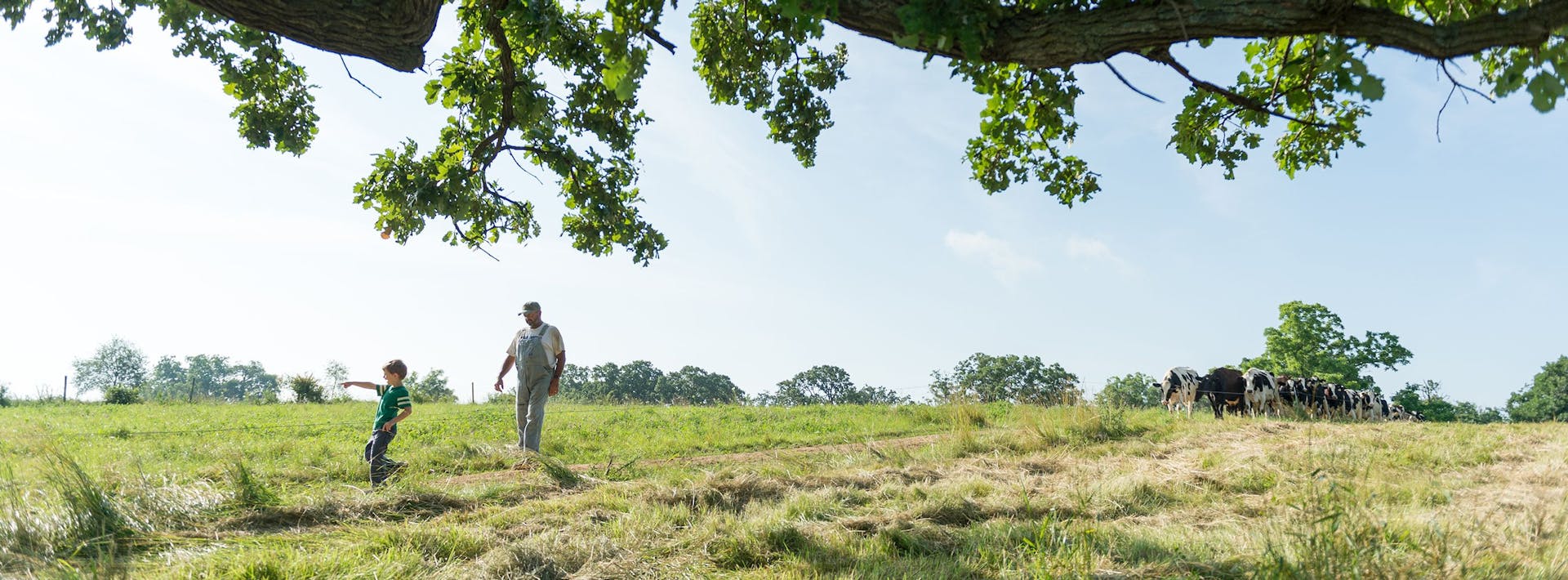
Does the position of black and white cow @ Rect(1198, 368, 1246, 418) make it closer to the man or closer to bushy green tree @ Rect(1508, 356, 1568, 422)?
the man

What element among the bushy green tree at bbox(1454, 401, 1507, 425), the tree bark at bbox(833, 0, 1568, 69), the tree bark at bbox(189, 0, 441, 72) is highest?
the tree bark at bbox(189, 0, 441, 72)

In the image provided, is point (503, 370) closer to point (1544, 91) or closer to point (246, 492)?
point (246, 492)

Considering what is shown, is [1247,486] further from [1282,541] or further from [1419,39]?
[1419,39]

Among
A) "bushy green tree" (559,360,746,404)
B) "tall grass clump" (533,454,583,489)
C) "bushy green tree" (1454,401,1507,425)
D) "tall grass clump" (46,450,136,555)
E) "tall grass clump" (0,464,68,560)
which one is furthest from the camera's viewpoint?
"bushy green tree" (559,360,746,404)

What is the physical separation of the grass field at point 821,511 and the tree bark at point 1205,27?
7.81 feet

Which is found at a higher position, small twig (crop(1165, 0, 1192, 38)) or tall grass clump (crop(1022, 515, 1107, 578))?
small twig (crop(1165, 0, 1192, 38))

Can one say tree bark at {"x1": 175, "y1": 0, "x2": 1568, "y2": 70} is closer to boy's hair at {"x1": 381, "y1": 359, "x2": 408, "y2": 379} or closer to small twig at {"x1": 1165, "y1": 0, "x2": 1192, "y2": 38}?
small twig at {"x1": 1165, "y1": 0, "x2": 1192, "y2": 38}

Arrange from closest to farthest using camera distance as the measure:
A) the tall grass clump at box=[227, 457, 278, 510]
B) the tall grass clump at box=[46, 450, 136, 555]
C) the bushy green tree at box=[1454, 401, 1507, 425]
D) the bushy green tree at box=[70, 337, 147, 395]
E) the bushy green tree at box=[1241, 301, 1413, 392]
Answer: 1. the tall grass clump at box=[46, 450, 136, 555]
2. the tall grass clump at box=[227, 457, 278, 510]
3. the bushy green tree at box=[1241, 301, 1413, 392]
4. the bushy green tree at box=[1454, 401, 1507, 425]
5. the bushy green tree at box=[70, 337, 147, 395]

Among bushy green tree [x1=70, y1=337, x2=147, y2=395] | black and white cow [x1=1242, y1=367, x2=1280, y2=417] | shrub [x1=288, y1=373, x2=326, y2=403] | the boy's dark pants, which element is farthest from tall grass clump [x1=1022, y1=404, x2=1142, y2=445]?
bushy green tree [x1=70, y1=337, x2=147, y2=395]

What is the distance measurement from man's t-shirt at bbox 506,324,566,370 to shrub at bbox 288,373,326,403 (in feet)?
74.9

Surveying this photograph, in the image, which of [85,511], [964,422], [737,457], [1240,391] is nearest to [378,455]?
[85,511]

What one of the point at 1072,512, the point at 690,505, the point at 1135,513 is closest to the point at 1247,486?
the point at 1135,513

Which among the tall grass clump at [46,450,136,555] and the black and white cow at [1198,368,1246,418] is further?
the black and white cow at [1198,368,1246,418]

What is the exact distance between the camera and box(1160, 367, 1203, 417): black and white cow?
22797 mm
